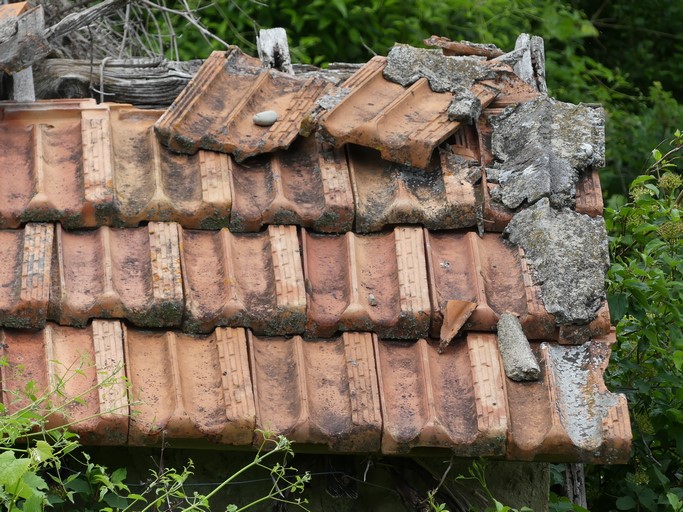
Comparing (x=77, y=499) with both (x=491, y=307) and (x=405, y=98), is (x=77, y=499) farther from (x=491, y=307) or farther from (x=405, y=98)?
(x=405, y=98)

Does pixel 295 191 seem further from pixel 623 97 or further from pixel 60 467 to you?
pixel 623 97

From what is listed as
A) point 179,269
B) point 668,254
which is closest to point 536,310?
point 179,269

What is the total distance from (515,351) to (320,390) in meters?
0.52

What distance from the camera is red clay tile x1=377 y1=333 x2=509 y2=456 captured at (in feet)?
9.62

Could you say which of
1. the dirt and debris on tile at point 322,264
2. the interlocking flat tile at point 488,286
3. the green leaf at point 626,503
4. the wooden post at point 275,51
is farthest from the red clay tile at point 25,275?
the green leaf at point 626,503

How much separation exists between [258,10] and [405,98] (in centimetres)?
545

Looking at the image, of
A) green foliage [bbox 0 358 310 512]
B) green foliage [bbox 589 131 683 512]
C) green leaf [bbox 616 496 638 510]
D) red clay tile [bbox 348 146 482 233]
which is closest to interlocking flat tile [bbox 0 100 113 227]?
green foliage [bbox 0 358 310 512]

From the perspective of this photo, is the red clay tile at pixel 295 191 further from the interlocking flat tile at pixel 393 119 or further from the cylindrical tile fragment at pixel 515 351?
the cylindrical tile fragment at pixel 515 351

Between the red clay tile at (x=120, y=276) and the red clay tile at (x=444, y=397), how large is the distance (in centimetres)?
60

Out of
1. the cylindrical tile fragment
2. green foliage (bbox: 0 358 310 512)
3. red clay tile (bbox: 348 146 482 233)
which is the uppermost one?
red clay tile (bbox: 348 146 482 233)

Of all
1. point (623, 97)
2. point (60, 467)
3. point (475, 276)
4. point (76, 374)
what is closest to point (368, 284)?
point (475, 276)

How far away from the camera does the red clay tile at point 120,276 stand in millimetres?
3061

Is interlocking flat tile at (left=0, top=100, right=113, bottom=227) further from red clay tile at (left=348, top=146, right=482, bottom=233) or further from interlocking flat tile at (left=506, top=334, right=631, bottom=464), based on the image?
interlocking flat tile at (left=506, top=334, right=631, bottom=464)

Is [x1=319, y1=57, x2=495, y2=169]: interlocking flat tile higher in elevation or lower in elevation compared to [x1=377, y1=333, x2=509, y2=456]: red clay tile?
higher
